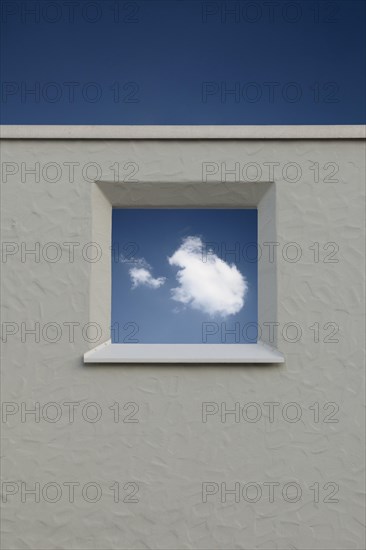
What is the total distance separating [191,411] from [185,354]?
1.33 ft

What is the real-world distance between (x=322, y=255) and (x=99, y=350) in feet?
5.97

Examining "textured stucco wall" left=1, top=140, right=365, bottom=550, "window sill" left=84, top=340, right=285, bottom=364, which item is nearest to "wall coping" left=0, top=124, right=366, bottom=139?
"textured stucco wall" left=1, top=140, right=365, bottom=550

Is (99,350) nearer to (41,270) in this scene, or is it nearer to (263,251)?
(41,270)

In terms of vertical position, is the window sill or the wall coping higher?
the wall coping

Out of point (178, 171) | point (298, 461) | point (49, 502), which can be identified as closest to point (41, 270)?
point (178, 171)

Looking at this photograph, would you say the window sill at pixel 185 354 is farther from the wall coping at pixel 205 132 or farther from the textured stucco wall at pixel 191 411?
the wall coping at pixel 205 132

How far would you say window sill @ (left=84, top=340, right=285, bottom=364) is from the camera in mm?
2209

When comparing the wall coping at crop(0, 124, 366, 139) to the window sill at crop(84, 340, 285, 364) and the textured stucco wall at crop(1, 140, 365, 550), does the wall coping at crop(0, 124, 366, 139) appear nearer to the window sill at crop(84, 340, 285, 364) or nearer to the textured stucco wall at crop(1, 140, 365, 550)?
the textured stucco wall at crop(1, 140, 365, 550)

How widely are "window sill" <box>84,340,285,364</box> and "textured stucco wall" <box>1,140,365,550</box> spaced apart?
9cm

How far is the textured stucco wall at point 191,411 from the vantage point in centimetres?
225

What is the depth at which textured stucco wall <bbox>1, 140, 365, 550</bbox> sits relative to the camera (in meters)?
2.25

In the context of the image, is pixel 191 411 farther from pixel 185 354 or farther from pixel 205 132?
pixel 205 132

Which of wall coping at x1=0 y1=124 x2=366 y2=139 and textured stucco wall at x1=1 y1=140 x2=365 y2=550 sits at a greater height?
wall coping at x1=0 y1=124 x2=366 y2=139

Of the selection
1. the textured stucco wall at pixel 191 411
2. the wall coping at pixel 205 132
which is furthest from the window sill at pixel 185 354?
the wall coping at pixel 205 132
